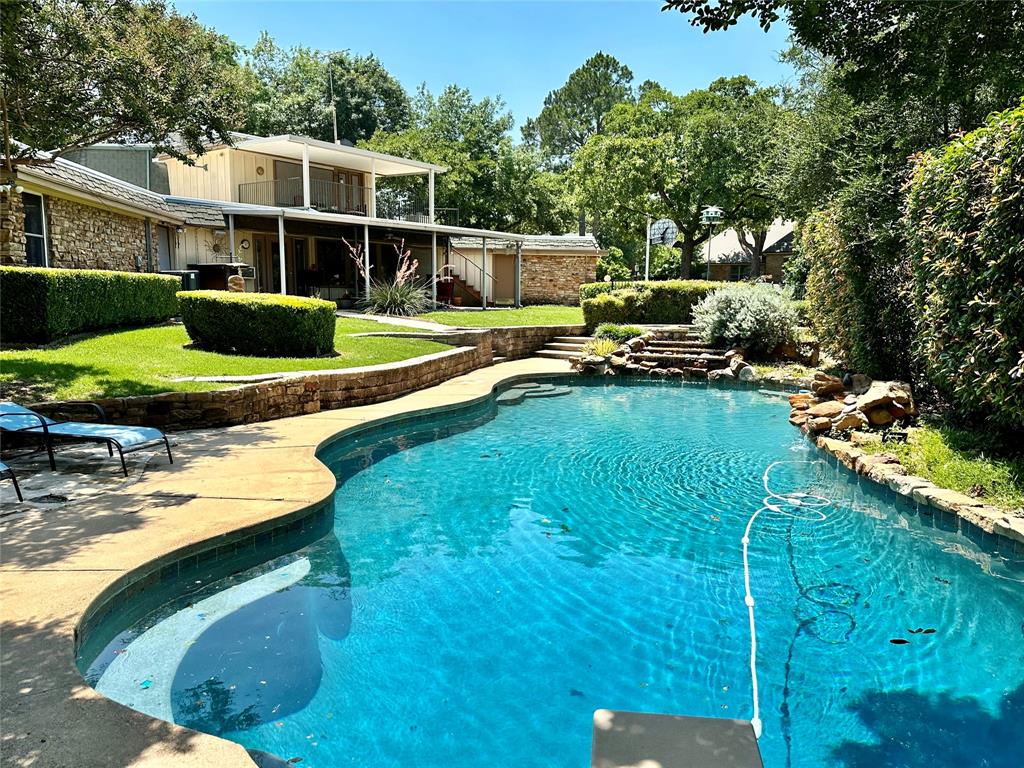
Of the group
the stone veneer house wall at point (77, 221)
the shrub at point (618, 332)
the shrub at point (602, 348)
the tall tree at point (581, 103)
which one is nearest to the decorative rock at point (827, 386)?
the shrub at point (602, 348)

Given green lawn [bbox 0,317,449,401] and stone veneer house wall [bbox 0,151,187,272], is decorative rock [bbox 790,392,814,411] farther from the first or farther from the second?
stone veneer house wall [bbox 0,151,187,272]

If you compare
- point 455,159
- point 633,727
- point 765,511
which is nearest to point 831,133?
point 765,511

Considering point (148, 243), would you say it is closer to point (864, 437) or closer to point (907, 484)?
point (864, 437)

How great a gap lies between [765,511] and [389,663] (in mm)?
4168

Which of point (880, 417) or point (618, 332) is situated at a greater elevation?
point (618, 332)

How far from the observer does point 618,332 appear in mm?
17141

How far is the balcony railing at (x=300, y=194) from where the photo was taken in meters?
22.9

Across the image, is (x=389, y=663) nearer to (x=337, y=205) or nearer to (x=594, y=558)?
(x=594, y=558)

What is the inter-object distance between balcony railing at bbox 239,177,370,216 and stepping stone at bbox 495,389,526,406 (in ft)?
40.5

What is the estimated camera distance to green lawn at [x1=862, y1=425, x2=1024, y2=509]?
6012mm

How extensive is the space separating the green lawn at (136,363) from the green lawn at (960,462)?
313 inches

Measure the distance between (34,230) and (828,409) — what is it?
13.8 m

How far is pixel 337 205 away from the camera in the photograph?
24.6 meters

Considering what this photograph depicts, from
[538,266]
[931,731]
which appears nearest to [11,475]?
[931,731]
